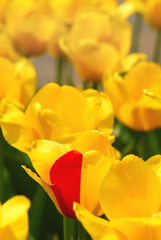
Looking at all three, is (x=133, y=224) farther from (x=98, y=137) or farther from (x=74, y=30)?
(x=74, y=30)

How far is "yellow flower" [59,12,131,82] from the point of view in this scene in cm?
89

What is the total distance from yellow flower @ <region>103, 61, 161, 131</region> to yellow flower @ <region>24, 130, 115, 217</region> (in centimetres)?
24

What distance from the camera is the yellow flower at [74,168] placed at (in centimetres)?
39

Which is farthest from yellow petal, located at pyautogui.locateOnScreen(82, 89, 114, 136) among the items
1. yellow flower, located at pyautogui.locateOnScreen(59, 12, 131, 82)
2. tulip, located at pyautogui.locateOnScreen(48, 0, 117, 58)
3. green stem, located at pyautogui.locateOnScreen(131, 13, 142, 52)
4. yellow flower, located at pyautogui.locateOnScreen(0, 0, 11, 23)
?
green stem, located at pyautogui.locateOnScreen(131, 13, 142, 52)

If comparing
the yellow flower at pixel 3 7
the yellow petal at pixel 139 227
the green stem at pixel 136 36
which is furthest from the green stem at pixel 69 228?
the green stem at pixel 136 36

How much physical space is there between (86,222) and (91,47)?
1.89ft

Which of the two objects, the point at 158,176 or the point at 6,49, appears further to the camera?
the point at 6,49

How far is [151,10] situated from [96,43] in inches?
13.4

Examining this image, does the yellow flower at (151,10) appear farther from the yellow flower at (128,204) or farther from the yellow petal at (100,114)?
the yellow flower at (128,204)

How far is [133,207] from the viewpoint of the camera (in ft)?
1.22

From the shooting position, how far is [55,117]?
495 millimetres

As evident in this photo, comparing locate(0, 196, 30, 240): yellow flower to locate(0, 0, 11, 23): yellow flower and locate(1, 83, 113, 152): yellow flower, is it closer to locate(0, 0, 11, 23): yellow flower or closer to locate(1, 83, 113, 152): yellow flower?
locate(1, 83, 113, 152): yellow flower

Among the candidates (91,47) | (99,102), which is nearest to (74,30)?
(91,47)

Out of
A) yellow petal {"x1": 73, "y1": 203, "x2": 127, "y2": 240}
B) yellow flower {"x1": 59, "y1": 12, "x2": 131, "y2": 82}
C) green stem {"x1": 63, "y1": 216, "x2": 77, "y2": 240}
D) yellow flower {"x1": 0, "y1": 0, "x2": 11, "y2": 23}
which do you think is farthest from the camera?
yellow flower {"x1": 0, "y1": 0, "x2": 11, "y2": 23}
